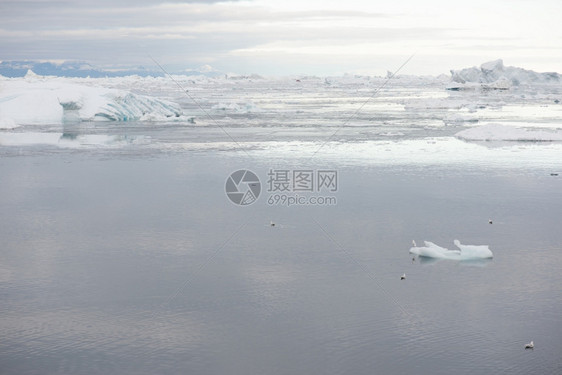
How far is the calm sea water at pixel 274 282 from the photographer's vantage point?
8.01m

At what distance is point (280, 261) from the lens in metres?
11.5

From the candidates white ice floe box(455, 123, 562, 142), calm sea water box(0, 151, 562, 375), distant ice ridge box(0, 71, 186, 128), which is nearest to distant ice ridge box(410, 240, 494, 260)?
calm sea water box(0, 151, 562, 375)

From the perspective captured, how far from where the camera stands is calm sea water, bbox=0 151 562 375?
26.3 feet

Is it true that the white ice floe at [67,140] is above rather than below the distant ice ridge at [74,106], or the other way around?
below

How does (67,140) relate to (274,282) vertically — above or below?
below

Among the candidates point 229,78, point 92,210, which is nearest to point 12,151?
point 92,210

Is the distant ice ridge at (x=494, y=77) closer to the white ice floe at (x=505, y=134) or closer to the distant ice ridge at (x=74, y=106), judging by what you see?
the white ice floe at (x=505, y=134)

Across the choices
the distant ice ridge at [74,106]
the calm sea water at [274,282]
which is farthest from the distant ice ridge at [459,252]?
the distant ice ridge at [74,106]

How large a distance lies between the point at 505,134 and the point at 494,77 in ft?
198

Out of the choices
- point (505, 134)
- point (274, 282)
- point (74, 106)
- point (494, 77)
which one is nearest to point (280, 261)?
point (274, 282)

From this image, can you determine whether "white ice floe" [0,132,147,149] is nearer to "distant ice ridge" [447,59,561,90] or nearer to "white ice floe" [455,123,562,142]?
"white ice floe" [455,123,562,142]

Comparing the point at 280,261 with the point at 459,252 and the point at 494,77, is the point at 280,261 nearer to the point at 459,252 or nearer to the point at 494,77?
the point at 459,252

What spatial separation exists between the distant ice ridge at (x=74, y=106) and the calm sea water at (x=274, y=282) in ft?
60.1

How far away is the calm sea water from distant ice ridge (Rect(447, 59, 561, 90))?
65431 millimetres
